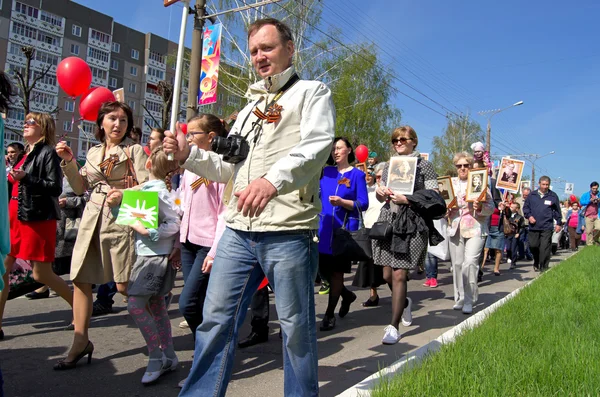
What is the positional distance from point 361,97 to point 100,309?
95.8 ft

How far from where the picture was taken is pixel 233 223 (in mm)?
2537

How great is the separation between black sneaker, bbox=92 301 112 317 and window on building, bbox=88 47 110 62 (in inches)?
2589

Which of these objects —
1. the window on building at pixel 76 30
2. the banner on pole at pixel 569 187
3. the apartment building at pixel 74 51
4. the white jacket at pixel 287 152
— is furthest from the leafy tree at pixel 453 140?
the white jacket at pixel 287 152

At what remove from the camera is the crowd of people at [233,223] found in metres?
2.42

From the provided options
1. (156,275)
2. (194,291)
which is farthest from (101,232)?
(194,291)

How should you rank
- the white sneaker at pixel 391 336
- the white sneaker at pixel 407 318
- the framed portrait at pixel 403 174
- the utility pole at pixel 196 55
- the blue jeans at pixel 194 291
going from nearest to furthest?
1. the blue jeans at pixel 194 291
2. the white sneaker at pixel 391 336
3. the framed portrait at pixel 403 174
4. the white sneaker at pixel 407 318
5. the utility pole at pixel 196 55

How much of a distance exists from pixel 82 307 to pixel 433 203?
3158mm

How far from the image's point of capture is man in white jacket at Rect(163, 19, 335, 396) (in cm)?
241

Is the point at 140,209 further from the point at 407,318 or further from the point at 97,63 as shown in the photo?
the point at 97,63

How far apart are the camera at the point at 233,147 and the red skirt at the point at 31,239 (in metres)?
2.79

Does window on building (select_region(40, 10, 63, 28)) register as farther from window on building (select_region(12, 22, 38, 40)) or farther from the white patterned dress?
the white patterned dress

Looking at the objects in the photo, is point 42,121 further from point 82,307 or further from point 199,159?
point 199,159

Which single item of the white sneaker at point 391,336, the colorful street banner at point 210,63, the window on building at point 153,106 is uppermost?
the window on building at point 153,106

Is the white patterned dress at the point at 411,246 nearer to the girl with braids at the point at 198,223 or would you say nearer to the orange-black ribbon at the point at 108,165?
the girl with braids at the point at 198,223
